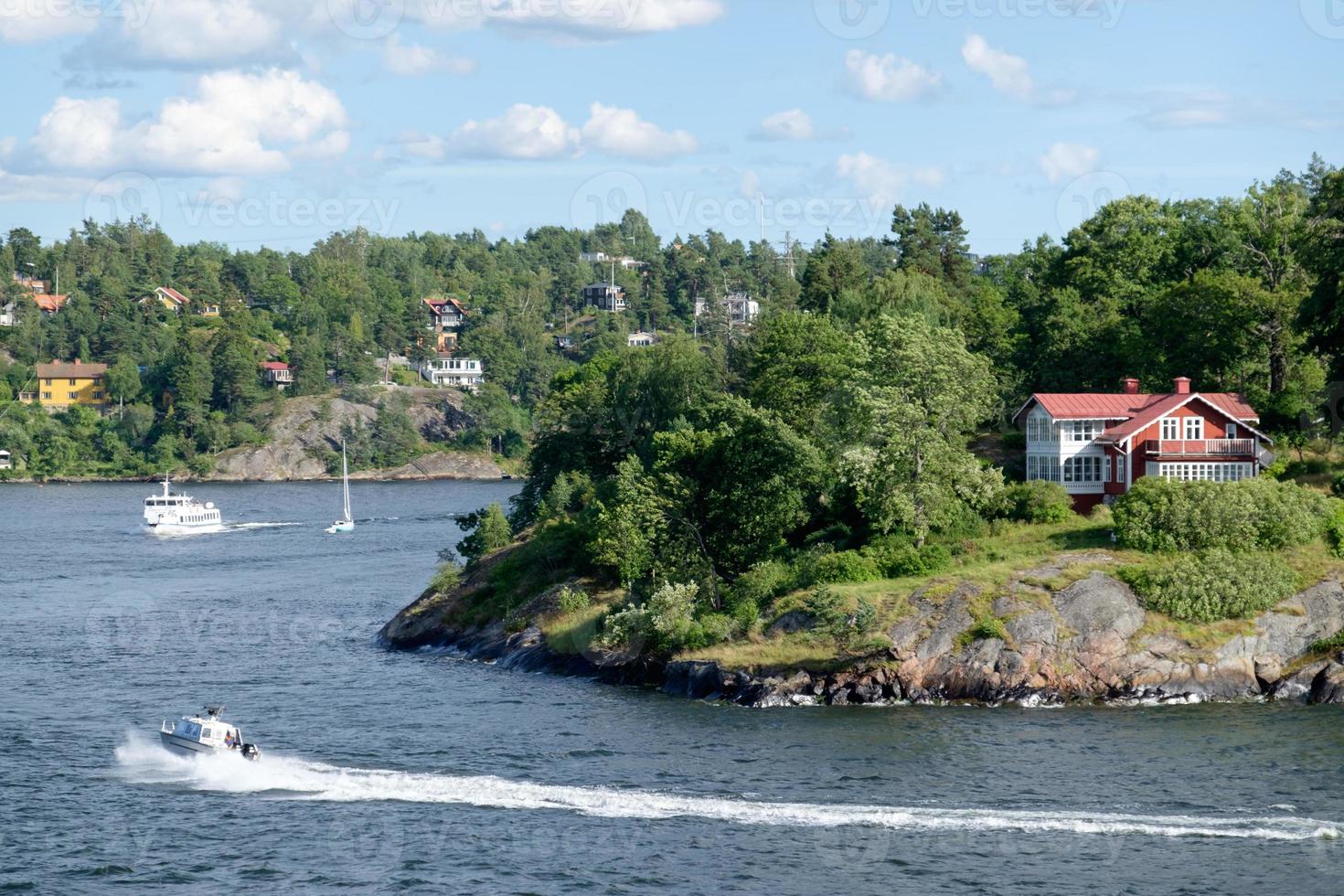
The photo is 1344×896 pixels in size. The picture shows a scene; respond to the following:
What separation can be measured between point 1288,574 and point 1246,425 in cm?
1481

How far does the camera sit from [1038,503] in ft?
268

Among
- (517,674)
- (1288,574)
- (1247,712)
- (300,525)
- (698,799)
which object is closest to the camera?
(698,799)

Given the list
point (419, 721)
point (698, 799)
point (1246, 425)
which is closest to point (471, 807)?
point (698, 799)

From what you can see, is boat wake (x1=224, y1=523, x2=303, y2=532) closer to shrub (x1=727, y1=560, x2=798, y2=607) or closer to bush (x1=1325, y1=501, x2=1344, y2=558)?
shrub (x1=727, y1=560, x2=798, y2=607)

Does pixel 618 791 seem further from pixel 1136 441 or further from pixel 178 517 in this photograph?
pixel 178 517

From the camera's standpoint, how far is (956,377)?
82.2m

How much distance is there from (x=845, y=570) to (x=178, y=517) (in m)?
103

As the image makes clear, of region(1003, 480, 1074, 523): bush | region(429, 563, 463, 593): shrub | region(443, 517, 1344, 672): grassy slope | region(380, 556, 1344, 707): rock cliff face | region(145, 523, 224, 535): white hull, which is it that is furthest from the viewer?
region(145, 523, 224, 535): white hull

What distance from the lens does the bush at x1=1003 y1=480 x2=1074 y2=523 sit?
81188mm

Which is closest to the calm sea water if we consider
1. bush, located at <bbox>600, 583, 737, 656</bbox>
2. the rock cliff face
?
the rock cliff face

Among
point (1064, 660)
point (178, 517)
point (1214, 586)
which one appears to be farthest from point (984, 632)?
point (178, 517)

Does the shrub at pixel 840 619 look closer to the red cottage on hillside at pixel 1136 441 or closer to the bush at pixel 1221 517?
the bush at pixel 1221 517

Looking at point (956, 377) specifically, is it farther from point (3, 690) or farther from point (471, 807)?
point (3, 690)

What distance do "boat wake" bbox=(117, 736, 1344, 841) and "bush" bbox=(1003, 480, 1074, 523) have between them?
31149 mm
